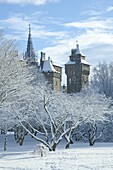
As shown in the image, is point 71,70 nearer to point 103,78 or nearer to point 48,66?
point 48,66

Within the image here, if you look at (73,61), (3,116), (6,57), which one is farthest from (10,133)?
(73,61)

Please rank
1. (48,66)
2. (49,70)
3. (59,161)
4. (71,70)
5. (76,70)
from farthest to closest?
(71,70)
(76,70)
(48,66)
(49,70)
(59,161)

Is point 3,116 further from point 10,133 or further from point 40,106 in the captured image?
point 10,133

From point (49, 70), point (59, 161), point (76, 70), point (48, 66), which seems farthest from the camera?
point (76, 70)

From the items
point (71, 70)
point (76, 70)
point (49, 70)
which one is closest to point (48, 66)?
point (49, 70)

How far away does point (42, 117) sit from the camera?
30.7 metres

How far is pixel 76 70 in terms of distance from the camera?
8506 centimetres

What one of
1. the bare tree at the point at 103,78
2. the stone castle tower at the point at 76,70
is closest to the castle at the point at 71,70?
the stone castle tower at the point at 76,70

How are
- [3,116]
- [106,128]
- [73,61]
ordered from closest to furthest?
[3,116], [106,128], [73,61]

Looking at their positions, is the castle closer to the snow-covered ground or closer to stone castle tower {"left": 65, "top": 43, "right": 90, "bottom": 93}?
stone castle tower {"left": 65, "top": 43, "right": 90, "bottom": 93}

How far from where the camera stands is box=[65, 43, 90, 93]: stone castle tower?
8394cm

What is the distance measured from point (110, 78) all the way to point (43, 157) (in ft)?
110

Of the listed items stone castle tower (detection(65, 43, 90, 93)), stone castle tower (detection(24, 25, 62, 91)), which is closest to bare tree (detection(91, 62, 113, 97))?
stone castle tower (detection(24, 25, 62, 91))

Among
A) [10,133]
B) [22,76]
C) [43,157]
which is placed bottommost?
[10,133]
